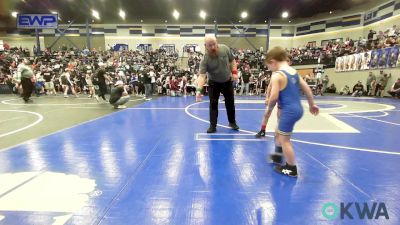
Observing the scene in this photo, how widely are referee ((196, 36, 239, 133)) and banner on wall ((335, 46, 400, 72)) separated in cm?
1342

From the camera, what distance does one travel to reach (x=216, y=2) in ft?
65.4

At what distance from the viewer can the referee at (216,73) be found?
4.63 metres

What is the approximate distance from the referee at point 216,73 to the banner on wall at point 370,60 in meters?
13.4

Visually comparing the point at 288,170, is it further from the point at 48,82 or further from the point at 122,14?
the point at 122,14

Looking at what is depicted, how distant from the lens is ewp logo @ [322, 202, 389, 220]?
1968 mm

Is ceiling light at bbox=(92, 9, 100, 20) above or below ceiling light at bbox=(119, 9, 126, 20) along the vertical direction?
below

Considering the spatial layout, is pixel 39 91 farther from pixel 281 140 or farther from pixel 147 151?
pixel 281 140

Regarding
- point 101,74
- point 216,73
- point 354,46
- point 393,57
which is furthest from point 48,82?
point 354,46

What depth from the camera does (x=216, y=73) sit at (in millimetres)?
4781

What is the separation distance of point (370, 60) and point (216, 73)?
15.7m

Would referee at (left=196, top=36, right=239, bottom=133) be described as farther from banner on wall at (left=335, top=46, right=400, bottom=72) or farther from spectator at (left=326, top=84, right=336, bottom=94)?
spectator at (left=326, top=84, right=336, bottom=94)

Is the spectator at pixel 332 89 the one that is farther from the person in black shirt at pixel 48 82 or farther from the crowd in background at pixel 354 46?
the person in black shirt at pixel 48 82

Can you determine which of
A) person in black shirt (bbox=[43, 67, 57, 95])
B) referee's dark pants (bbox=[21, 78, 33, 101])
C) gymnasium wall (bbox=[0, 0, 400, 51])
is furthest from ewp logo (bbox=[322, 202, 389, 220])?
gymnasium wall (bbox=[0, 0, 400, 51])

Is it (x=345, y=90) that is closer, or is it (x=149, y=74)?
(x=149, y=74)
